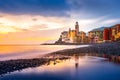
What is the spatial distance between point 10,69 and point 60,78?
9441 mm

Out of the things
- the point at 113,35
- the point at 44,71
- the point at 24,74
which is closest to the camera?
the point at 24,74

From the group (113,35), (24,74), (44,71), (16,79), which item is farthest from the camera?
(113,35)

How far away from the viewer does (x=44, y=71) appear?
1251 inches

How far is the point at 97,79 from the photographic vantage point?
2627 cm

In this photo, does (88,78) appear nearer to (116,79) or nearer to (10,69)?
(116,79)

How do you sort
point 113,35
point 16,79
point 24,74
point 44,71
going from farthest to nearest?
point 113,35 < point 44,71 < point 24,74 < point 16,79

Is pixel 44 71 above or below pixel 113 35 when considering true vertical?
below

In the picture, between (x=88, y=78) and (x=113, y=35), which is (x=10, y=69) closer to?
(x=88, y=78)

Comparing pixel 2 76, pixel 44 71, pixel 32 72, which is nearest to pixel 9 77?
pixel 2 76

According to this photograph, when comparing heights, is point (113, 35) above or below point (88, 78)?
above

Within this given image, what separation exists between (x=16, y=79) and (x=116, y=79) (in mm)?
13206

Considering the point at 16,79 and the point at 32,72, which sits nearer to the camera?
the point at 16,79

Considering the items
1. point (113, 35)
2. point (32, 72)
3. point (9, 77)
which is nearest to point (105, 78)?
point (32, 72)

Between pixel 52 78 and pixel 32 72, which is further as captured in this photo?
pixel 32 72
